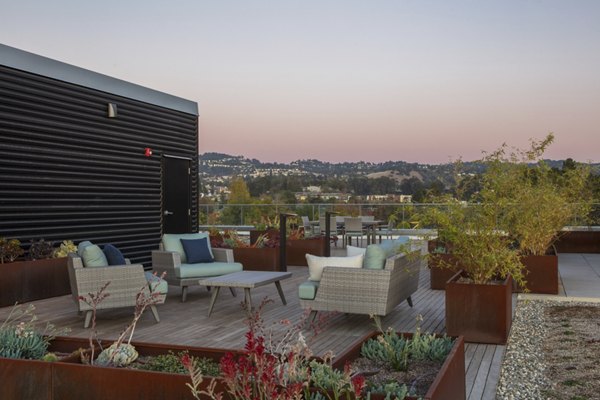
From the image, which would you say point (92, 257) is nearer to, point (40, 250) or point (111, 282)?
point (111, 282)

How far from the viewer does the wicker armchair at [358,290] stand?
5.68 metres

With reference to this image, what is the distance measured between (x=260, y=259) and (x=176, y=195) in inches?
90.7

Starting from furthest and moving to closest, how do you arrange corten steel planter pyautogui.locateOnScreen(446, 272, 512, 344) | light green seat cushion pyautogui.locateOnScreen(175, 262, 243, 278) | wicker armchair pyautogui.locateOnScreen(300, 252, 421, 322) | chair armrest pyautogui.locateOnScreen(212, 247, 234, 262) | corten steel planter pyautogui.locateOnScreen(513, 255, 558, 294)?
chair armrest pyautogui.locateOnScreen(212, 247, 234, 262), corten steel planter pyautogui.locateOnScreen(513, 255, 558, 294), light green seat cushion pyautogui.locateOnScreen(175, 262, 243, 278), wicker armchair pyautogui.locateOnScreen(300, 252, 421, 322), corten steel planter pyautogui.locateOnScreen(446, 272, 512, 344)

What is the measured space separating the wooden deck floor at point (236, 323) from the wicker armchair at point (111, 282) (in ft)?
0.74

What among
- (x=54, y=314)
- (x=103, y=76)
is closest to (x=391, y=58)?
(x=103, y=76)

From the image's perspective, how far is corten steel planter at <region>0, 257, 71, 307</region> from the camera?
23.6 feet

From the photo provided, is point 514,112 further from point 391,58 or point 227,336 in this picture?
point 227,336

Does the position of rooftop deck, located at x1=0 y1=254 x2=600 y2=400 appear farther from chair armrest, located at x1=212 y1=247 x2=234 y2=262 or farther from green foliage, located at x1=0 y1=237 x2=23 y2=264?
green foliage, located at x1=0 y1=237 x2=23 y2=264

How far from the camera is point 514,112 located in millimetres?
15273

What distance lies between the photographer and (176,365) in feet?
10.9

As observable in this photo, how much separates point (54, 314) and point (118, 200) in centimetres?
356

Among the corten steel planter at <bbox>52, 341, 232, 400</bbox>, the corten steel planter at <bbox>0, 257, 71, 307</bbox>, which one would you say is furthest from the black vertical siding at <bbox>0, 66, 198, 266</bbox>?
the corten steel planter at <bbox>52, 341, 232, 400</bbox>

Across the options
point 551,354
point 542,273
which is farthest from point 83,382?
point 542,273

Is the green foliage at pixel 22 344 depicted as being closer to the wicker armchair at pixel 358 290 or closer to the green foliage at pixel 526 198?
the wicker armchair at pixel 358 290
